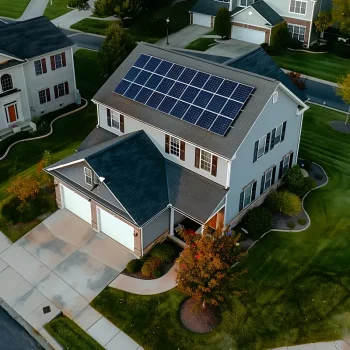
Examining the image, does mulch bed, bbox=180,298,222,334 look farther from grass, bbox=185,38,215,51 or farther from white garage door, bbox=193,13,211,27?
white garage door, bbox=193,13,211,27

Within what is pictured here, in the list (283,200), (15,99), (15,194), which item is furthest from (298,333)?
(15,99)

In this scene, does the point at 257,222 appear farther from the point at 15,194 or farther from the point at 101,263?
the point at 15,194

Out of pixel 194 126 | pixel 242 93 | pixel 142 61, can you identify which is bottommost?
pixel 194 126

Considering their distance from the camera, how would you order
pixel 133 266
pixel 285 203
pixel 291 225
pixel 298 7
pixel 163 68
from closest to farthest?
1. pixel 133 266
2. pixel 291 225
3. pixel 163 68
4. pixel 285 203
5. pixel 298 7

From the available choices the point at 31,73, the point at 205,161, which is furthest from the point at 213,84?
the point at 31,73

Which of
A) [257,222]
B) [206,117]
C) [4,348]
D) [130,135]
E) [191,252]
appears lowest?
[4,348]

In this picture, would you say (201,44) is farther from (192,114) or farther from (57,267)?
(57,267)
